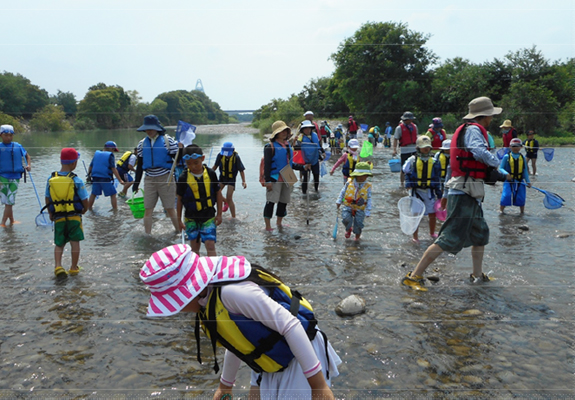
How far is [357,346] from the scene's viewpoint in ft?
11.8

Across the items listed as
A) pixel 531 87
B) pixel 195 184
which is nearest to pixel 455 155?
pixel 195 184

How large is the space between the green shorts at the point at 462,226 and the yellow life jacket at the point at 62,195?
4373 millimetres

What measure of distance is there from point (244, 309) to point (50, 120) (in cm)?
1469

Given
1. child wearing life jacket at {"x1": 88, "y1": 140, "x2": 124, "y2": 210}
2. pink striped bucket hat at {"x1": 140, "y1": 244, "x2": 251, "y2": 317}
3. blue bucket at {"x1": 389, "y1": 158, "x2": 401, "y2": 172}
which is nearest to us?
pink striped bucket hat at {"x1": 140, "y1": 244, "x2": 251, "y2": 317}

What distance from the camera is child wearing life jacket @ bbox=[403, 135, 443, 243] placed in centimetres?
653

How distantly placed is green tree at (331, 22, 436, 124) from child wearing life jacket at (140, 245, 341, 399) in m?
37.4

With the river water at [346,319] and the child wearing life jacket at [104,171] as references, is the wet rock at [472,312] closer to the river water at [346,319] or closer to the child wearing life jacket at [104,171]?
the river water at [346,319]

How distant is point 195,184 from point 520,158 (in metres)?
6.40

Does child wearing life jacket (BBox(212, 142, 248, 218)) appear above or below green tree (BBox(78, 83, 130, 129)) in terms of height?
below

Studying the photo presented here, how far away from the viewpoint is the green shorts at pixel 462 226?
14.6ft

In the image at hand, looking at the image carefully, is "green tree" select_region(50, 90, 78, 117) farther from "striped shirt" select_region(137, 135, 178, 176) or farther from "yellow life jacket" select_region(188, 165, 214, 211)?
"yellow life jacket" select_region(188, 165, 214, 211)

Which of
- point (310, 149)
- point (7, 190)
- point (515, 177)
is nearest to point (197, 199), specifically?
point (7, 190)

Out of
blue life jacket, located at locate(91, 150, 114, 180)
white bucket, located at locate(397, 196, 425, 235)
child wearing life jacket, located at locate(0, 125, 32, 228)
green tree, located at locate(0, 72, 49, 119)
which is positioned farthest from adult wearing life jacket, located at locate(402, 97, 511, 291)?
green tree, located at locate(0, 72, 49, 119)

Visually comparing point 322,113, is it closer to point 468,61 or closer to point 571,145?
point 468,61
